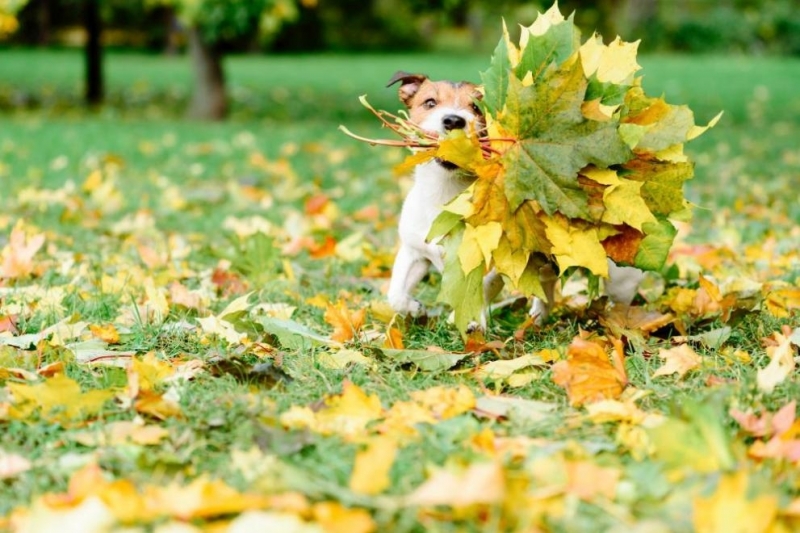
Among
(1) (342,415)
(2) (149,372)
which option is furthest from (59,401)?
(1) (342,415)

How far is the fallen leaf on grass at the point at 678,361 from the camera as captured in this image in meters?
2.57

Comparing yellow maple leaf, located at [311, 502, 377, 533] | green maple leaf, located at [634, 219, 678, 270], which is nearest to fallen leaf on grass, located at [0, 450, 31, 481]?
yellow maple leaf, located at [311, 502, 377, 533]

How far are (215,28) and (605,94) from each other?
7.70m

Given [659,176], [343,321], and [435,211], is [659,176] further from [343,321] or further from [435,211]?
[343,321]

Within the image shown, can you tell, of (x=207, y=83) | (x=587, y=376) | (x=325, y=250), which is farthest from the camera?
(x=207, y=83)

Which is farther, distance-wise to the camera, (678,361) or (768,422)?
(678,361)

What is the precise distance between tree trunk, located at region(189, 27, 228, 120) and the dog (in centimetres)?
859

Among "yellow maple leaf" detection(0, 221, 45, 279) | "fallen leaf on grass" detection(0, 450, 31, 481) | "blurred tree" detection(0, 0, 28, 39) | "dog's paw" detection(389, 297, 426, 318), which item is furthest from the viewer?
"blurred tree" detection(0, 0, 28, 39)

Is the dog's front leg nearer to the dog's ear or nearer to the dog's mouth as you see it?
the dog's mouth

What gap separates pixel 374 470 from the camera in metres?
1.73

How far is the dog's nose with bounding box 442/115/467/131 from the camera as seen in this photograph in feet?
9.75

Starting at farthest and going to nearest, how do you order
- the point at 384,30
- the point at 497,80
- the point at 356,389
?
1. the point at 384,30
2. the point at 497,80
3. the point at 356,389

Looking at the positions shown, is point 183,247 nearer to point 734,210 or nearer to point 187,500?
point 187,500

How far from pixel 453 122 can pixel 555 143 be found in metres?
0.47
